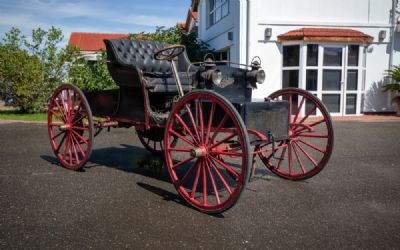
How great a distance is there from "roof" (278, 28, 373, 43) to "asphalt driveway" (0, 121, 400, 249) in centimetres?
638

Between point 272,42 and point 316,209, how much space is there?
8.94 meters

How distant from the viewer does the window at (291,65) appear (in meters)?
11.5

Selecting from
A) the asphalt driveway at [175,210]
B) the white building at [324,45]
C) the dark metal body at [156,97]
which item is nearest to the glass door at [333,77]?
the white building at [324,45]

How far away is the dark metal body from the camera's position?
3436 mm

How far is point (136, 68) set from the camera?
400 centimetres

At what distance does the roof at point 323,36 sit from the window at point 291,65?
1.31 ft

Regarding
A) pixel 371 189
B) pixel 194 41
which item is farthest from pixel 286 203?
pixel 194 41

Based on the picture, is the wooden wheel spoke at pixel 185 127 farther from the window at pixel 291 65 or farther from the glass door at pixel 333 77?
the glass door at pixel 333 77

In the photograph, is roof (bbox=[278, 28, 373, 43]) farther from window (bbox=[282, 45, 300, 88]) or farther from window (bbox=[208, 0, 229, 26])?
window (bbox=[208, 0, 229, 26])

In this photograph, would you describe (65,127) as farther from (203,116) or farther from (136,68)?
(203,116)

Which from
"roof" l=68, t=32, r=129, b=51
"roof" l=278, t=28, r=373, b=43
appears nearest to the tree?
"roof" l=278, t=28, r=373, b=43

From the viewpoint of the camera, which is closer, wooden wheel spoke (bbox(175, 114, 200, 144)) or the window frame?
wooden wheel spoke (bbox(175, 114, 200, 144))

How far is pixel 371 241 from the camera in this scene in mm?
2670

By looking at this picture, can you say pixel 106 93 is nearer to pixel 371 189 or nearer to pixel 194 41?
pixel 371 189
